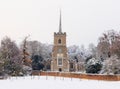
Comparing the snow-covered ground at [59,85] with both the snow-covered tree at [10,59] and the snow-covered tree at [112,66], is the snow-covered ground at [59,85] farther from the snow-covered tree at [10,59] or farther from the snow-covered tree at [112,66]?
the snow-covered tree at [10,59]

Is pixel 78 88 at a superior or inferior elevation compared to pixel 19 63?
inferior

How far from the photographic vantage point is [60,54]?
8300 cm

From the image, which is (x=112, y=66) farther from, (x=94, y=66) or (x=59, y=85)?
(x=59, y=85)

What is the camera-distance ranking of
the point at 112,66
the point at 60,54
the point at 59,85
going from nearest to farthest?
the point at 59,85 < the point at 112,66 < the point at 60,54

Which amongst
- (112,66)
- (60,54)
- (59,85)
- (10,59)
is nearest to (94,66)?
(112,66)

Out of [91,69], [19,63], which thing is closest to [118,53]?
[91,69]

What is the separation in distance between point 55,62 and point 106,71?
31.3 metres

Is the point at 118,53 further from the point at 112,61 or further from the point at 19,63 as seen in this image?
the point at 19,63

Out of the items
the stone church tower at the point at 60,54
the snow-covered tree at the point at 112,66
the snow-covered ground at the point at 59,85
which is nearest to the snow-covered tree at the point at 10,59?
the stone church tower at the point at 60,54

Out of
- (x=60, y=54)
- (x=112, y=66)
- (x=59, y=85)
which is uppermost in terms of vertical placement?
(x=60, y=54)

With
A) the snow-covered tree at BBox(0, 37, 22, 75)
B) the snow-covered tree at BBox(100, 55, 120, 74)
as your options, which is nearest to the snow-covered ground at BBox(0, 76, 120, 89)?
the snow-covered tree at BBox(100, 55, 120, 74)

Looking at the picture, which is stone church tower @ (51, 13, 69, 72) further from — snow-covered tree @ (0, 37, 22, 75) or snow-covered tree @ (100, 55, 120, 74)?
snow-covered tree @ (100, 55, 120, 74)

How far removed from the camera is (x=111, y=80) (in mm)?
44750

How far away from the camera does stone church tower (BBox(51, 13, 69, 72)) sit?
81.8 m
